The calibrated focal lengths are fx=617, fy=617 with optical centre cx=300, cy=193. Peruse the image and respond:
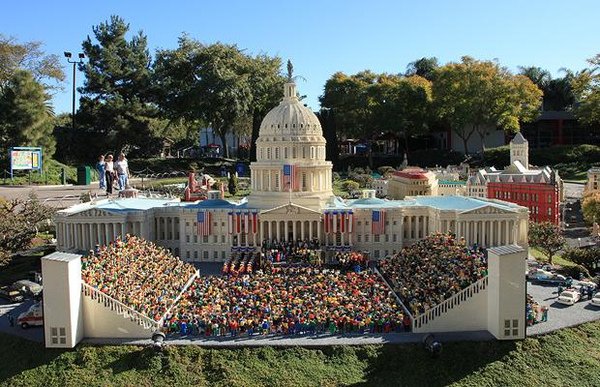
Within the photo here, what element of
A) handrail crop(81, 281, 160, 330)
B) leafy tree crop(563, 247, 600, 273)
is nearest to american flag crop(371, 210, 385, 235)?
leafy tree crop(563, 247, 600, 273)

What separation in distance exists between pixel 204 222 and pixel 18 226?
1662cm

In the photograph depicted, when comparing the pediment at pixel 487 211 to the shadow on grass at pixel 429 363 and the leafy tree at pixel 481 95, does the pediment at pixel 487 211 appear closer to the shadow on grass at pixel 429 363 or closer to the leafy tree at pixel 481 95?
the shadow on grass at pixel 429 363

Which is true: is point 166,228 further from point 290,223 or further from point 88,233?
point 290,223

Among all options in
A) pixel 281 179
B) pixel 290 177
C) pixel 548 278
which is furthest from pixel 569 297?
pixel 281 179

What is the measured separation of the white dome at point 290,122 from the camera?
194 ft

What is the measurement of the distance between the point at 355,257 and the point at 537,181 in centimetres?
2993

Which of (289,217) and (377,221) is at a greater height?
(289,217)

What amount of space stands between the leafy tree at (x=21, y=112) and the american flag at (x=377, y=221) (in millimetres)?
53776

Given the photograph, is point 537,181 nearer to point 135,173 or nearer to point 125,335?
point 125,335

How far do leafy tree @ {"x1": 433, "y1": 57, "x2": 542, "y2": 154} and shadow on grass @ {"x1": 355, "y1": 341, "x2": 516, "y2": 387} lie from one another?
Result: 71.4 m

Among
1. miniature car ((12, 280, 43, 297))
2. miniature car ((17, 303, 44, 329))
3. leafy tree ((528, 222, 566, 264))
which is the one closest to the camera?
miniature car ((17, 303, 44, 329))

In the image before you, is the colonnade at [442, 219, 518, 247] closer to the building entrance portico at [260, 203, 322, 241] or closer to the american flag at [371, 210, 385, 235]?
the american flag at [371, 210, 385, 235]

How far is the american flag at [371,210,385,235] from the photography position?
5500 cm

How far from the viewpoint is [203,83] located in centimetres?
9831
